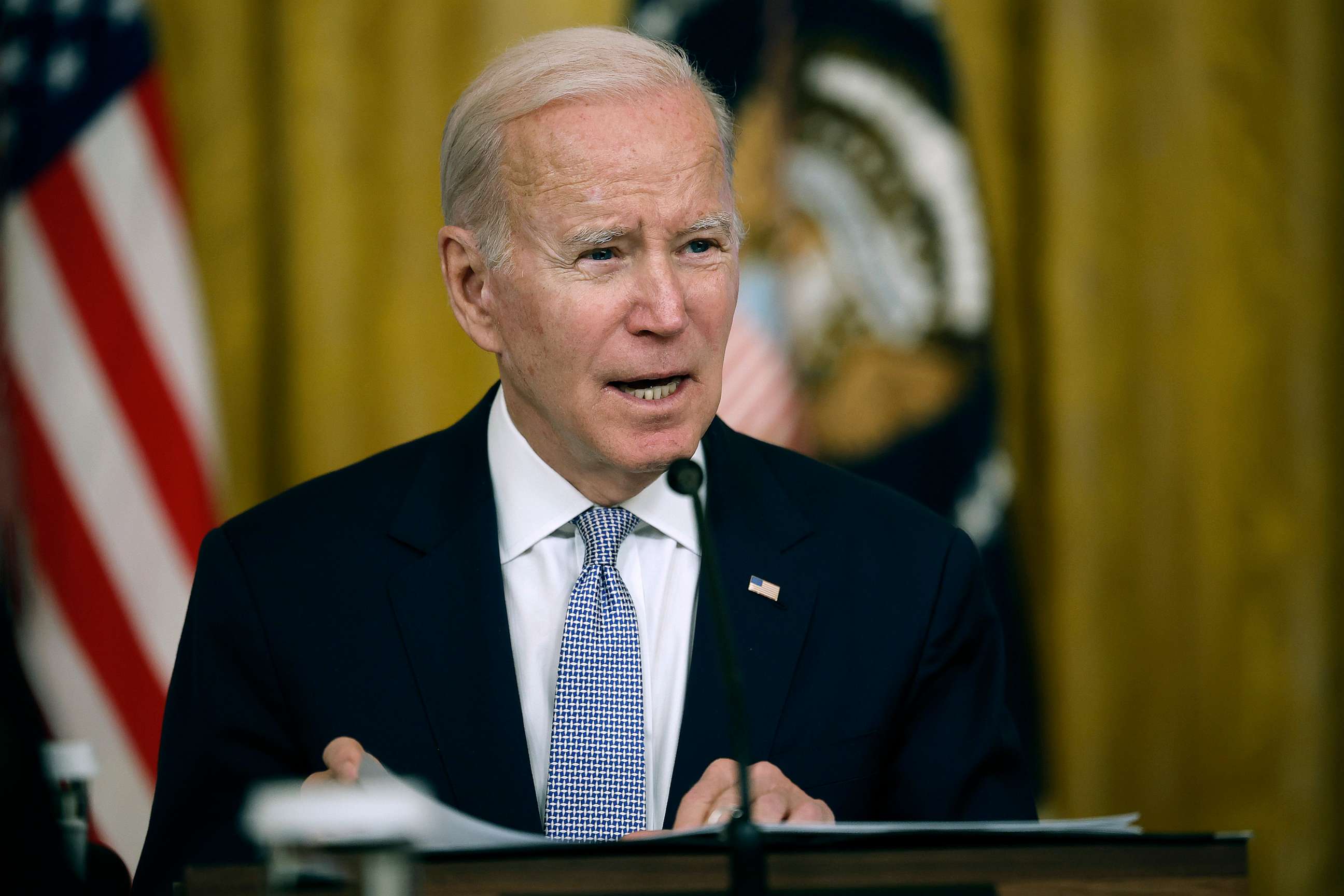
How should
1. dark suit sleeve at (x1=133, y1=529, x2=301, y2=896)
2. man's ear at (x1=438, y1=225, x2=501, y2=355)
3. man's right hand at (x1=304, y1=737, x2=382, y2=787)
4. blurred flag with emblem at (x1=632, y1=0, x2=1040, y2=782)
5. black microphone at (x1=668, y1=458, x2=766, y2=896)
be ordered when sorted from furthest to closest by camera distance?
1. blurred flag with emblem at (x1=632, y1=0, x2=1040, y2=782)
2. man's ear at (x1=438, y1=225, x2=501, y2=355)
3. dark suit sleeve at (x1=133, y1=529, x2=301, y2=896)
4. man's right hand at (x1=304, y1=737, x2=382, y2=787)
5. black microphone at (x1=668, y1=458, x2=766, y2=896)

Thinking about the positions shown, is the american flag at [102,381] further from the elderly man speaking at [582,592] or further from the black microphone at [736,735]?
the black microphone at [736,735]

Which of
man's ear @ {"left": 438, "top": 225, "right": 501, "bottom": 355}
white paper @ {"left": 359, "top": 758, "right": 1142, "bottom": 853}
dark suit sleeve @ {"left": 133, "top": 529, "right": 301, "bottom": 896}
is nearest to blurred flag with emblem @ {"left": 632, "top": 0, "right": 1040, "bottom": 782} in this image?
man's ear @ {"left": 438, "top": 225, "right": 501, "bottom": 355}

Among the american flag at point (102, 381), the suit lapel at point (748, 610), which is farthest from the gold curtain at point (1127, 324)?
the suit lapel at point (748, 610)

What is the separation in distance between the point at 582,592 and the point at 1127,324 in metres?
1.94

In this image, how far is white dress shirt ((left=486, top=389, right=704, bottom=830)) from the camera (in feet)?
5.67

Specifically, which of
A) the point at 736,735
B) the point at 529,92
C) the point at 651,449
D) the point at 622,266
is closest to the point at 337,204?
the point at 529,92

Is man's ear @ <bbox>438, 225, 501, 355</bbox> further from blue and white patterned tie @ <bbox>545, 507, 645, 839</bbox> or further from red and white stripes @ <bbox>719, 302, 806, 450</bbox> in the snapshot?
red and white stripes @ <bbox>719, 302, 806, 450</bbox>

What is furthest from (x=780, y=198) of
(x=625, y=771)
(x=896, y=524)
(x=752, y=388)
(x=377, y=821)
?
(x=377, y=821)

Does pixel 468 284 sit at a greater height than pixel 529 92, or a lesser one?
lesser

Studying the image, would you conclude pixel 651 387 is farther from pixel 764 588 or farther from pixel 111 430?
pixel 111 430

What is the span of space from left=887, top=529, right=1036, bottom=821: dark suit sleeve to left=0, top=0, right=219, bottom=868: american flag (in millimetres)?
1547

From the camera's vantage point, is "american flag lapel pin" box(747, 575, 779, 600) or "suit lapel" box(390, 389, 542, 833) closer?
"suit lapel" box(390, 389, 542, 833)

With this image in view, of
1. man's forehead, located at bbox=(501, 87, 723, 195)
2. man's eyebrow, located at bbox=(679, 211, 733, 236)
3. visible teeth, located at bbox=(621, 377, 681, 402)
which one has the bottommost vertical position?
visible teeth, located at bbox=(621, 377, 681, 402)

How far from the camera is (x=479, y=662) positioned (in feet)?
5.60
